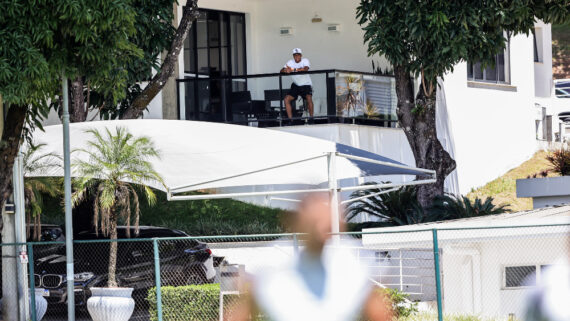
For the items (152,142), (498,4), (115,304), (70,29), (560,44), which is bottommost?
(115,304)

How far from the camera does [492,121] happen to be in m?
29.5

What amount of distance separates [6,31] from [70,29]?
2.47 feet

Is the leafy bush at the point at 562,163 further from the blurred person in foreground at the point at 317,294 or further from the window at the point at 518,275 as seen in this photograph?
the blurred person in foreground at the point at 317,294

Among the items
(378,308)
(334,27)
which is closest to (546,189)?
(334,27)

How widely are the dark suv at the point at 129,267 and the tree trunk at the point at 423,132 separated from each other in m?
6.27

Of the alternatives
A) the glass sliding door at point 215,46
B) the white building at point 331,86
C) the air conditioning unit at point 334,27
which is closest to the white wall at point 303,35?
the white building at point 331,86

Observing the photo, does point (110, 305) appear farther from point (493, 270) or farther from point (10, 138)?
point (493, 270)

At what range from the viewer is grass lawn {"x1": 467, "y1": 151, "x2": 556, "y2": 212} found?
27.7m

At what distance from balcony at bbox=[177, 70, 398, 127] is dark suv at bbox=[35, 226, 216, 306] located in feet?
21.5

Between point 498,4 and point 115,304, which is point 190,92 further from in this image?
point 115,304

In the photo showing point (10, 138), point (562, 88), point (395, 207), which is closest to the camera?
point (10, 138)

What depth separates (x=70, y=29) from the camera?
40.5 feet

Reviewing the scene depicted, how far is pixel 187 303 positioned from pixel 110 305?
1.17 meters

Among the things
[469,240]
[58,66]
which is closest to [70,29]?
[58,66]
